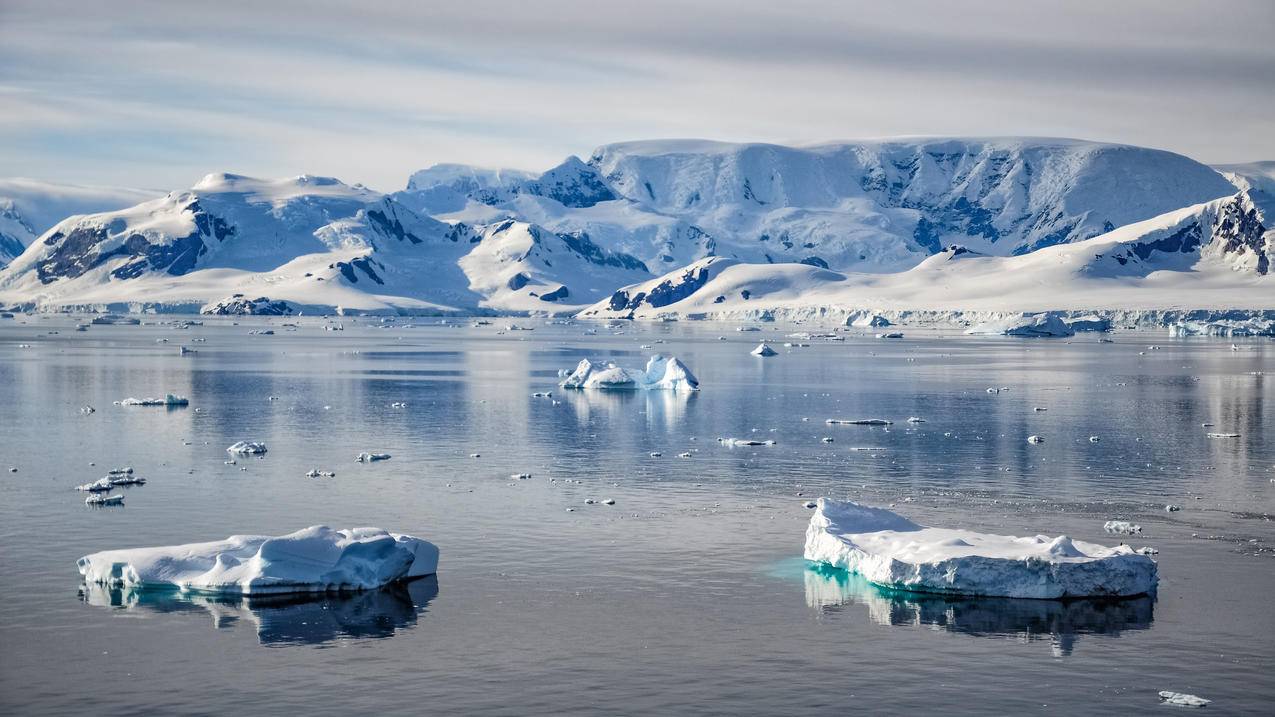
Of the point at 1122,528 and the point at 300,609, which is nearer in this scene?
the point at 300,609

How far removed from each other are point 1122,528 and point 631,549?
49.0ft

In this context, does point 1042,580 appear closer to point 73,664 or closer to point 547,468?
point 73,664

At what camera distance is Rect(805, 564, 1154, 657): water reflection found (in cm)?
3030

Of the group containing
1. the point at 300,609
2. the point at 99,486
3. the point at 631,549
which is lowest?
the point at 300,609

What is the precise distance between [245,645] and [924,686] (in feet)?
46.1

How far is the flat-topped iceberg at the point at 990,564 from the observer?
32.5 metres

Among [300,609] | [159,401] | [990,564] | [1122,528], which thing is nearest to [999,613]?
[990,564]

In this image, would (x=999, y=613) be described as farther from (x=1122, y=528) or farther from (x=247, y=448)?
(x=247, y=448)

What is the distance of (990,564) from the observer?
1294 inches

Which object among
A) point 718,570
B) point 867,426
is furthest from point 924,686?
point 867,426

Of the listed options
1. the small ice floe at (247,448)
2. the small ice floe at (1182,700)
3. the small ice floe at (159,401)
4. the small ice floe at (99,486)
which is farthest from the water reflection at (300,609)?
the small ice floe at (159,401)

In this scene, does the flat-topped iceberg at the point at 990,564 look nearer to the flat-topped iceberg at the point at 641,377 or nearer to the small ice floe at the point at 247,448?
the small ice floe at the point at 247,448

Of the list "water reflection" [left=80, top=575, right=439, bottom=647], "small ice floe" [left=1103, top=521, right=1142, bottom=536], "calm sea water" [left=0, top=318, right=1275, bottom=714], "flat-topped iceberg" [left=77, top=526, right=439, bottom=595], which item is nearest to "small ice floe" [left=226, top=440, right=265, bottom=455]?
"calm sea water" [left=0, top=318, right=1275, bottom=714]

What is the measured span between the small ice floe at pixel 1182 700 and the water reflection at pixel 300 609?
1585 cm
